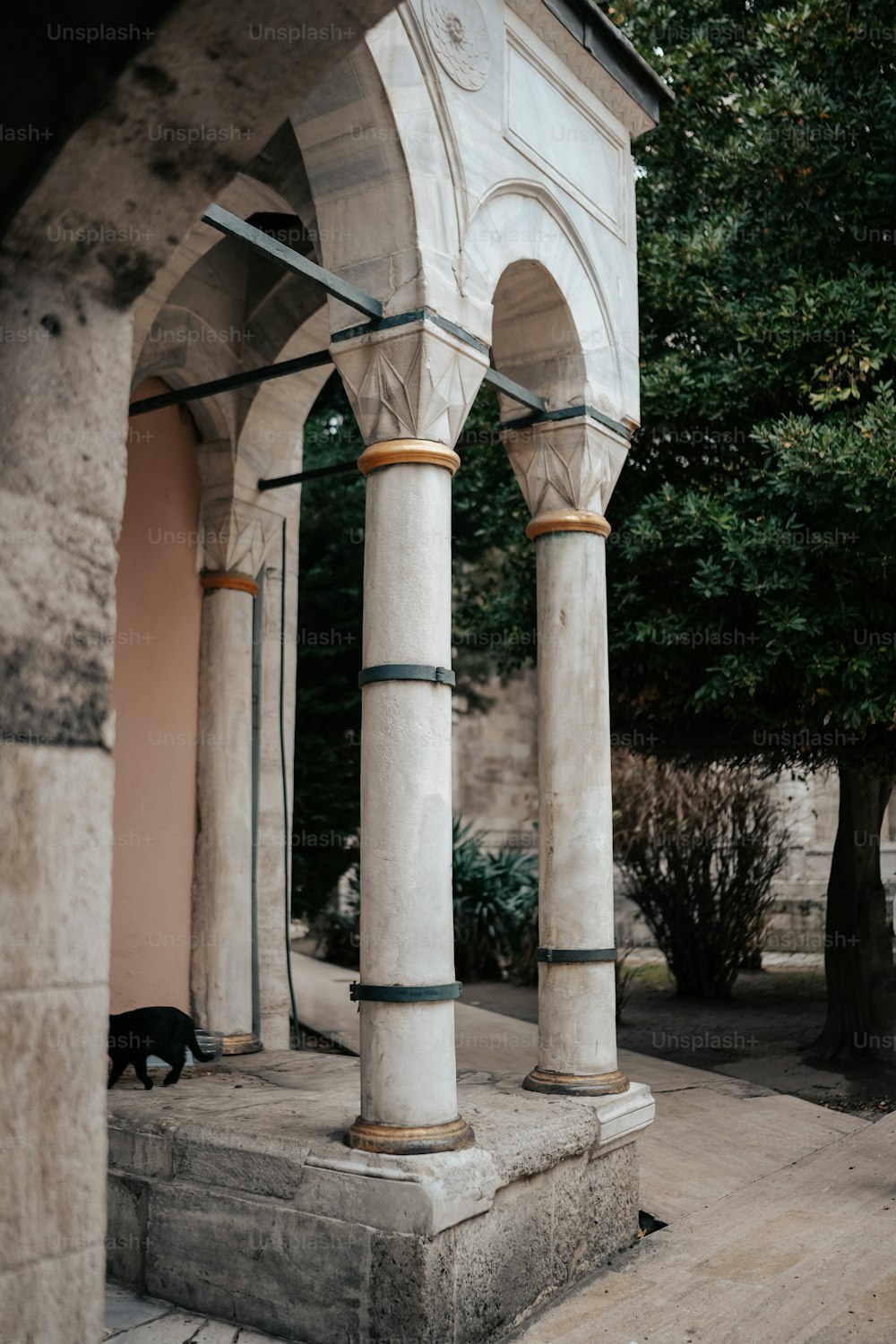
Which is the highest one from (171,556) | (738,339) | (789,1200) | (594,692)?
(738,339)

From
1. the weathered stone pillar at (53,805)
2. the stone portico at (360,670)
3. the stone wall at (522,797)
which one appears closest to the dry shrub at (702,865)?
the stone wall at (522,797)

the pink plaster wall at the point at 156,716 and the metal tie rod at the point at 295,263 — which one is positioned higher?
the metal tie rod at the point at 295,263

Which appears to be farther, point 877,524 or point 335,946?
point 335,946

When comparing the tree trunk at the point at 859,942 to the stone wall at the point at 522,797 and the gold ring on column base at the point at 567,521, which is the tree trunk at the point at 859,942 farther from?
the stone wall at the point at 522,797

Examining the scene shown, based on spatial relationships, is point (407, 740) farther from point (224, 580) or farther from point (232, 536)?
point (232, 536)

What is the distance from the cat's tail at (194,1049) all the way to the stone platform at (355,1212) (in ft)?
1.46

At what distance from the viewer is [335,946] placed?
1384cm

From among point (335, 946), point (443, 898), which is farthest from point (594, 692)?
point (335, 946)

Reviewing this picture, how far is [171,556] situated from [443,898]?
337cm

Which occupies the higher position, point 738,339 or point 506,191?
point 738,339

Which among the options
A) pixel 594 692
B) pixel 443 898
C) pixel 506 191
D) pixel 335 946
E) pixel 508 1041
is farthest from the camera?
pixel 335 946

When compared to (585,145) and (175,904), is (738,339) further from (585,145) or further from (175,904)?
(175,904)

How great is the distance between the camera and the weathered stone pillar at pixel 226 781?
652 centimetres

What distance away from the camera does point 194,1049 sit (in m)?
5.43
